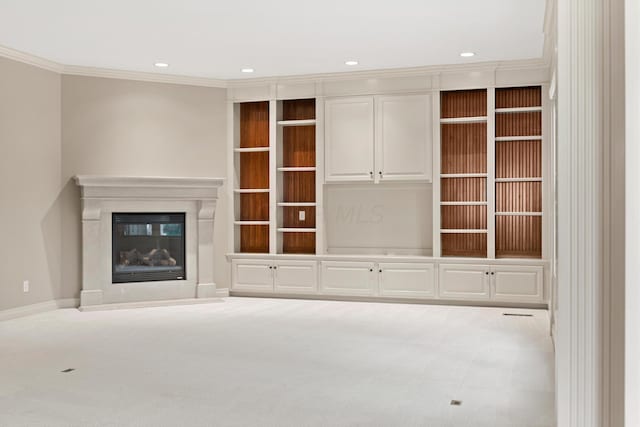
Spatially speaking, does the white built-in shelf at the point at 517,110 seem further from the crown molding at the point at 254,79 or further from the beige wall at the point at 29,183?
the beige wall at the point at 29,183

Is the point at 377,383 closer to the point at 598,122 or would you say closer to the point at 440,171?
the point at 598,122

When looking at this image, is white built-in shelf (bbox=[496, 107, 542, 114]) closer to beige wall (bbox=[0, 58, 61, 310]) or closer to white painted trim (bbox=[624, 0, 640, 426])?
beige wall (bbox=[0, 58, 61, 310])

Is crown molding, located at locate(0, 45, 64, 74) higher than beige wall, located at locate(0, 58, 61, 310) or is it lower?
higher

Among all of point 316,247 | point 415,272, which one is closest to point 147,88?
point 316,247

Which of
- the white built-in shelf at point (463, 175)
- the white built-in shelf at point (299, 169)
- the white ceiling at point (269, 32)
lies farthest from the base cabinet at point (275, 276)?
the white ceiling at point (269, 32)

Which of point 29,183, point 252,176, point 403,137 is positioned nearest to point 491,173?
A: point 403,137

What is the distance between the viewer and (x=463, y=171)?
750 cm

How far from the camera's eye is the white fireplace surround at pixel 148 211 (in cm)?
720

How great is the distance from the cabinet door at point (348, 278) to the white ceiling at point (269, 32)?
2.34 metres

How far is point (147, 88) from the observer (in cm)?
770

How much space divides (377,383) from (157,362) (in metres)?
1.65

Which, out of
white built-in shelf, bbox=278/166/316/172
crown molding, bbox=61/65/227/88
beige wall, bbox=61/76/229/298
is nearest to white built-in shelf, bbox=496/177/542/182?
white built-in shelf, bbox=278/166/316/172

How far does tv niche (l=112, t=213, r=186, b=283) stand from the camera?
7410 millimetres

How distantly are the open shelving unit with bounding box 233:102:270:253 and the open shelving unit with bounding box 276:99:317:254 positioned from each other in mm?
201
